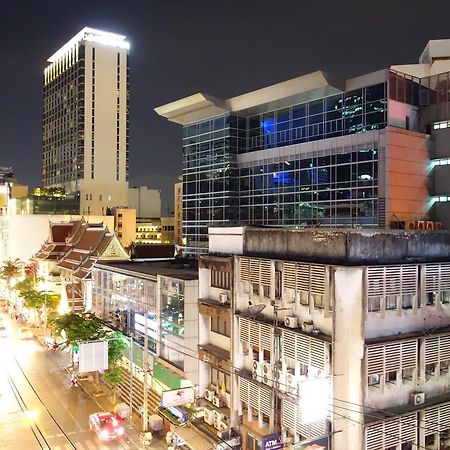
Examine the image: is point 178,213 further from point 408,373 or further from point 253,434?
point 408,373

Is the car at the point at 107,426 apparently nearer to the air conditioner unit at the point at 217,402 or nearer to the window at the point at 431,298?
the air conditioner unit at the point at 217,402

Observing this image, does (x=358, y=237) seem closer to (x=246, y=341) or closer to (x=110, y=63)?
(x=246, y=341)

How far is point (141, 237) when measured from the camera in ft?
467

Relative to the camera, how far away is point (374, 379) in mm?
21469

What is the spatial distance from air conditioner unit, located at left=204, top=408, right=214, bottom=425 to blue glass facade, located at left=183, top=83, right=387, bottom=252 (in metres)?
32.5

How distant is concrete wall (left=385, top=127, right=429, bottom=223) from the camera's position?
53.3m

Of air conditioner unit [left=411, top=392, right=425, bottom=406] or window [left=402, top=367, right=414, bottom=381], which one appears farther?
window [left=402, top=367, right=414, bottom=381]

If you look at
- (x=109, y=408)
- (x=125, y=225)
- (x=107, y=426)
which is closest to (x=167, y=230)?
(x=125, y=225)

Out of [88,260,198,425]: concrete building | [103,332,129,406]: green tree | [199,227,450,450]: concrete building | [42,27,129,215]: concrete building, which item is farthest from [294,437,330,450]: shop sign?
[42,27,129,215]: concrete building

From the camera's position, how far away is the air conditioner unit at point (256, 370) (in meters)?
25.0

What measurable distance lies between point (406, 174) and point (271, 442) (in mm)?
39209

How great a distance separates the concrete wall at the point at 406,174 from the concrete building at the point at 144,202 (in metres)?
112

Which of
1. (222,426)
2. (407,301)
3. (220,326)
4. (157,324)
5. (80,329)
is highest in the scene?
(407,301)

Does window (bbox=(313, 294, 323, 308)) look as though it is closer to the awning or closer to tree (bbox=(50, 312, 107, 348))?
the awning
